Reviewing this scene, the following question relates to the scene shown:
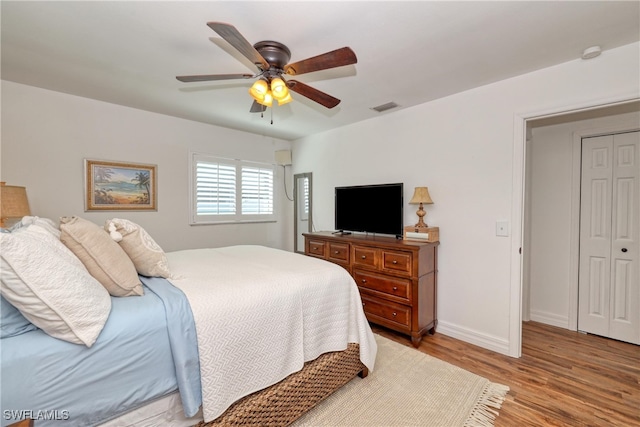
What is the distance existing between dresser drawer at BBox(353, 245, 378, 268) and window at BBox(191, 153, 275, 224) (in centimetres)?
205

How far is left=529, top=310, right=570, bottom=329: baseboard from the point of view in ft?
10.2

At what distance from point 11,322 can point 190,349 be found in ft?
2.10

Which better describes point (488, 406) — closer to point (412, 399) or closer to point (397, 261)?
point (412, 399)

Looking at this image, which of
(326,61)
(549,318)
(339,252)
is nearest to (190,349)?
(326,61)

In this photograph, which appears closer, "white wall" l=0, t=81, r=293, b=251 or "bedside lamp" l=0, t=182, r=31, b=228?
"bedside lamp" l=0, t=182, r=31, b=228

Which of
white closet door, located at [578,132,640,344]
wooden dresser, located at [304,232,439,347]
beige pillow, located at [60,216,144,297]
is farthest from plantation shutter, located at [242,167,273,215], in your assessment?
white closet door, located at [578,132,640,344]

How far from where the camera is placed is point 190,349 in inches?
49.9

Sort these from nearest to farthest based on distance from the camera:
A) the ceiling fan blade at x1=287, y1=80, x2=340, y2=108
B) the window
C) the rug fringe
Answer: the rug fringe < the ceiling fan blade at x1=287, y1=80, x2=340, y2=108 < the window

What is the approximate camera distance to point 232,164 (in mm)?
4273

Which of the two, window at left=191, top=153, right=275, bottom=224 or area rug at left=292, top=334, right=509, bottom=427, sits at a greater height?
window at left=191, top=153, right=275, bottom=224

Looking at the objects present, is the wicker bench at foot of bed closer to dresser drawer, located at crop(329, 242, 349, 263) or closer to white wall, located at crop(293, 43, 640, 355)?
dresser drawer, located at crop(329, 242, 349, 263)

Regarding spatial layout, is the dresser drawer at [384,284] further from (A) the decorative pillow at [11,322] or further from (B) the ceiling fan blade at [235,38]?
(A) the decorative pillow at [11,322]

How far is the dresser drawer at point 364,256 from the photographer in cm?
299

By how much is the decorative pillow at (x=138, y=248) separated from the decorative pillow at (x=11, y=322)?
534 mm
